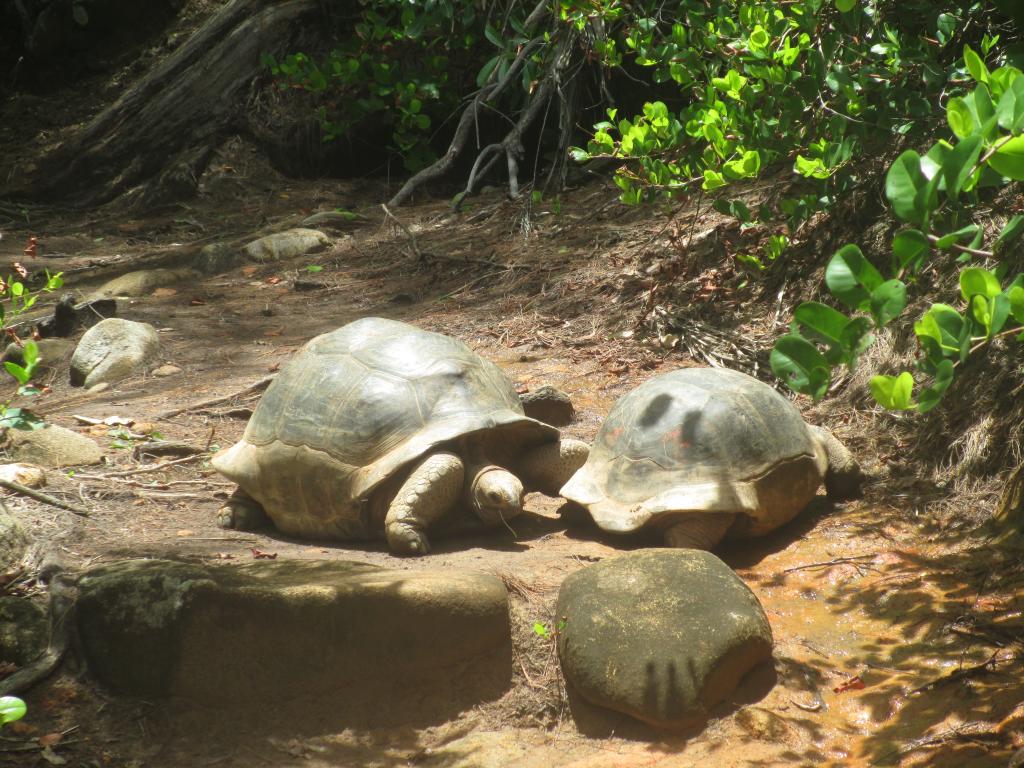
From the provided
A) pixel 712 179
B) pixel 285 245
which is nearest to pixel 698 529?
pixel 712 179

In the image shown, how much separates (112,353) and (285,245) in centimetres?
330

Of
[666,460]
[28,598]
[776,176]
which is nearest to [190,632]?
[28,598]

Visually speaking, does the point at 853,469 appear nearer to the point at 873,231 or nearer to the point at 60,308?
the point at 873,231

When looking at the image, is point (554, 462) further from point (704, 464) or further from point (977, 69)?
point (977, 69)

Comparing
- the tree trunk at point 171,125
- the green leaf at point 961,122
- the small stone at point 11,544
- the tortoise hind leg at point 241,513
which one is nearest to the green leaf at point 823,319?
the green leaf at point 961,122

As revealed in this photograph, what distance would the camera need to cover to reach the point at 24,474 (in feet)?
14.6

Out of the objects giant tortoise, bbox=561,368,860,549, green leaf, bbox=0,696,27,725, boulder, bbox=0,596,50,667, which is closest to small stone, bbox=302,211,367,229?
giant tortoise, bbox=561,368,860,549

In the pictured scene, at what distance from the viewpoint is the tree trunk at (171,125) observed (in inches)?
481

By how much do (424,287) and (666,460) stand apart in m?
4.67

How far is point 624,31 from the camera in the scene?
27.5 ft

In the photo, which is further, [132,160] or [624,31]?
[132,160]

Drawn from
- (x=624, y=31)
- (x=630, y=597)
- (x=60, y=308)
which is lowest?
(x=60, y=308)

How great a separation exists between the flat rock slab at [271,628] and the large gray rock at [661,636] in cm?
35

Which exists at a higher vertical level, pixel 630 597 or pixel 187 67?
Result: pixel 187 67
